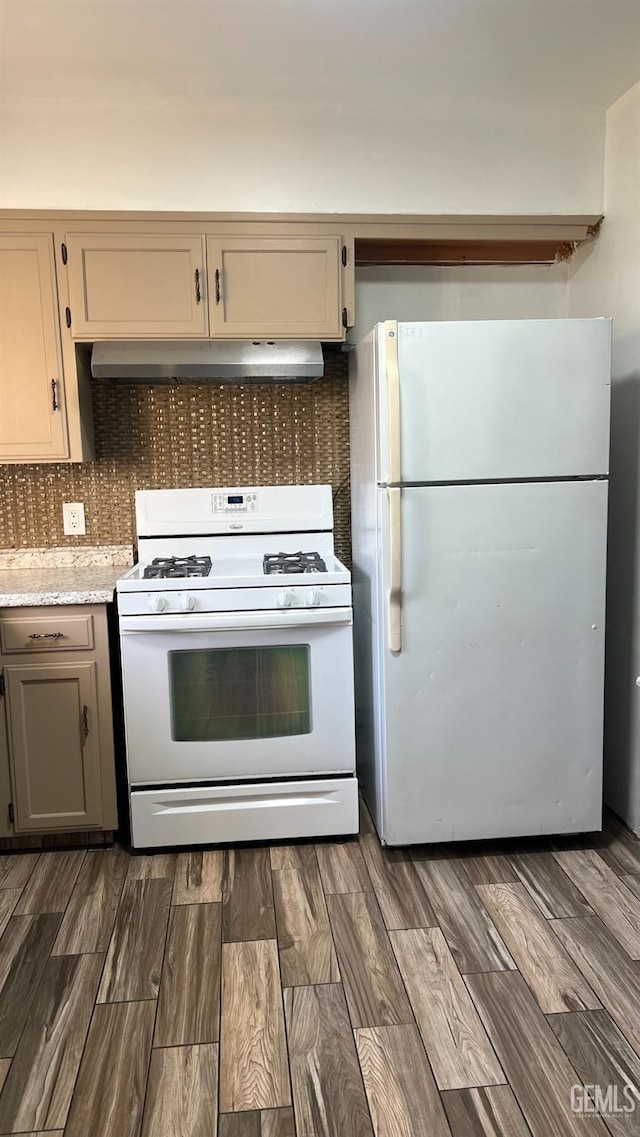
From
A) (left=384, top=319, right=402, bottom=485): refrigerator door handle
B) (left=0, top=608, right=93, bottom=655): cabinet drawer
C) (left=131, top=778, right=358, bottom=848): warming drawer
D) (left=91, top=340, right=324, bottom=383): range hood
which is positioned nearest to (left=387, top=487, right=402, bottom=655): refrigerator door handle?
(left=384, top=319, right=402, bottom=485): refrigerator door handle

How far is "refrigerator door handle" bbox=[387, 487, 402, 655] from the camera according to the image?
2250 millimetres

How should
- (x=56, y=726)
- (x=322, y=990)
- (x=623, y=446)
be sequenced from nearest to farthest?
(x=322, y=990) → (x=56, y=726) → (x=623, y=446)

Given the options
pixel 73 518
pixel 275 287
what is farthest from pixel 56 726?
pixel 275 287

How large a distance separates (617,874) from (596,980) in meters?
0.54

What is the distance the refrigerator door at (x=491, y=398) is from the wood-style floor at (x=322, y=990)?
1212 mm

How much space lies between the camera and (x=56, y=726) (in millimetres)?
2469

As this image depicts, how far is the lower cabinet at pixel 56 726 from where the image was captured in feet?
7.93

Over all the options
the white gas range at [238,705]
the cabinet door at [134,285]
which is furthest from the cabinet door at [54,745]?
the cabinet door at [134,285]

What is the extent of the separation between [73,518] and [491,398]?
62.7 inches

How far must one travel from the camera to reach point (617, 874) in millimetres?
2332

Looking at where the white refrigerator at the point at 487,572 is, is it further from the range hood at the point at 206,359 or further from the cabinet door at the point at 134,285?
the cabinet door at the point at 134,285

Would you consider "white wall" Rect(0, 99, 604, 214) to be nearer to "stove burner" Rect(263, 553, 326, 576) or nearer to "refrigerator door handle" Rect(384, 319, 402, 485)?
"refrigerator door handle" Rect(384, 319, 402, 485)

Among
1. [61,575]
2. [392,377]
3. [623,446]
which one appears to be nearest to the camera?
[392,377]

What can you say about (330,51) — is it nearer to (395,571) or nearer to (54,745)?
(395,571)
